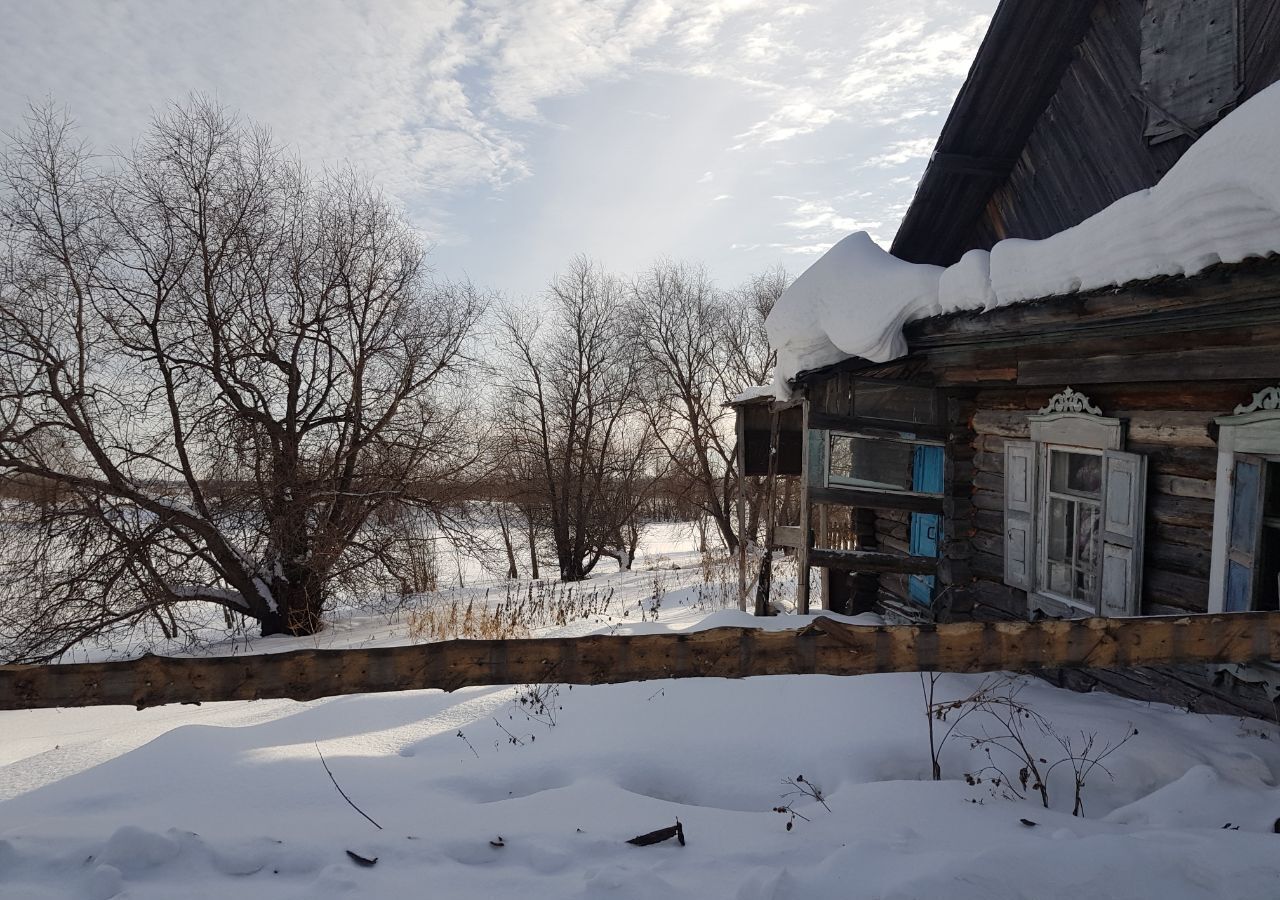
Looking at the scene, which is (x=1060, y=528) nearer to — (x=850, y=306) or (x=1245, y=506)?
(x=1245, y=506)

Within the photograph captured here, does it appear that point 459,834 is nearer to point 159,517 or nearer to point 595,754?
point 595,754

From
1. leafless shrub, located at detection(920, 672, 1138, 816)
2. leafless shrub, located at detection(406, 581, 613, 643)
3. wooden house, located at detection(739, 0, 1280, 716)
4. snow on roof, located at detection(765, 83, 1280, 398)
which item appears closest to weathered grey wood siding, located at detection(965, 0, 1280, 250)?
wooden house, located at detection(739, 0, 1280, 716)

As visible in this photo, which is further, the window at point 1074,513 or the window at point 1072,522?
the window at point 1072,522

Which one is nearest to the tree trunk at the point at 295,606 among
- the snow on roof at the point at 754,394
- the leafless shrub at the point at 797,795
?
the snow on roof at the point at 754,394

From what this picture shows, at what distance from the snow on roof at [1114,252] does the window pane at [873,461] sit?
1.72 metres

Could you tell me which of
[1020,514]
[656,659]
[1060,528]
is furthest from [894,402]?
[656,659]

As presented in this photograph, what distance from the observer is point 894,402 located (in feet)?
25.6

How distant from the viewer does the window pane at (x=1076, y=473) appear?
5.61 meters

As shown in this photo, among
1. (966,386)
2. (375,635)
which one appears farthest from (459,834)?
(375,635)

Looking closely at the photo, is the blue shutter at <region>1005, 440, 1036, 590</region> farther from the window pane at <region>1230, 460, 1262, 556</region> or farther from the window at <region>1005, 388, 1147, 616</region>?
the window pane at <region>1230, 460, 1262, 556</region>

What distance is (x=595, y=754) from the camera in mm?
4145

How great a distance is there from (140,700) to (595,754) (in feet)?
7.85

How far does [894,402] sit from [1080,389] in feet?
7.73

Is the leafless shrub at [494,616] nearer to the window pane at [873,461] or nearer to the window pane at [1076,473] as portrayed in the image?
the window pane at [873,461]
